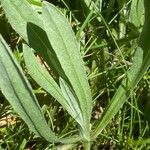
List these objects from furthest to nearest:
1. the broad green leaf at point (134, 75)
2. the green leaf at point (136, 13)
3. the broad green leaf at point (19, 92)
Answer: the green leaf at point (136, 13) → the broad green leaf at point (134, 75) → the broad green leaf at point (19, 92)

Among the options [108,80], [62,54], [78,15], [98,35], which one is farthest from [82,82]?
[78,15]

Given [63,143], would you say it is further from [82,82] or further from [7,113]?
[7,113]

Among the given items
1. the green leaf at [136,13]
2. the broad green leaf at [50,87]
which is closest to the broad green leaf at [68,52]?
the broad green leaf at [50,87]

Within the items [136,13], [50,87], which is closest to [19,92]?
[50,87]

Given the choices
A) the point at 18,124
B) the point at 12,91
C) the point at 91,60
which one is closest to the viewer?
the point at 12,91

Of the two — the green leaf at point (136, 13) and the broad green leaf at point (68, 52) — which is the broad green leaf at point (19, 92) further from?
the green leaf at point (136, 13)
